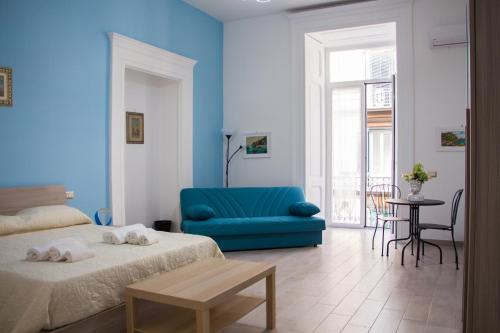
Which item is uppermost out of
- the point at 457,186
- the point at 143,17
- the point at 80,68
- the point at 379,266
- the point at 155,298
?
the point at 143,17

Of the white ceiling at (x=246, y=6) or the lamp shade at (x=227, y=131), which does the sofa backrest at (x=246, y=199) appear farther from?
the white ceiling at (x=246, y=6)

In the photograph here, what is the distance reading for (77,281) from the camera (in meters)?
2.22

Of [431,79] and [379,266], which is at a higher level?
[431,79]

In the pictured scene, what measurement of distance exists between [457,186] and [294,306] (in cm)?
346

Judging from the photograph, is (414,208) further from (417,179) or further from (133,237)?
(133,237)

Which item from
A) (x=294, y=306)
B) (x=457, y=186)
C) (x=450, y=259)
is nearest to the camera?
(x=294, y=306)

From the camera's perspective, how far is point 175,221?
6.05 metres

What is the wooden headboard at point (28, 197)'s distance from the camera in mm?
3652

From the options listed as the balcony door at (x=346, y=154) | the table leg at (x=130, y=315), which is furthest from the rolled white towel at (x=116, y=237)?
the balcony door at (x=346, y=154)

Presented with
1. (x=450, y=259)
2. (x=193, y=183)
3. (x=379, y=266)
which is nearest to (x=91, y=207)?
(x=193, y=183)

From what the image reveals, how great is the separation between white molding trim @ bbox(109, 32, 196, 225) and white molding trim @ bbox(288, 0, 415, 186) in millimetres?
1579

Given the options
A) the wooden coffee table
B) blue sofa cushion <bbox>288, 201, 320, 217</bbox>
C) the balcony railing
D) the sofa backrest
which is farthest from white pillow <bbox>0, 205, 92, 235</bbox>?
the balcony railing

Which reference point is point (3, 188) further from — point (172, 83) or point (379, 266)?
point (379, 266)

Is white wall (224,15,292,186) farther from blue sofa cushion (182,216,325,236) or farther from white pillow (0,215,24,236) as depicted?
white pillow (0,215,24,236)
